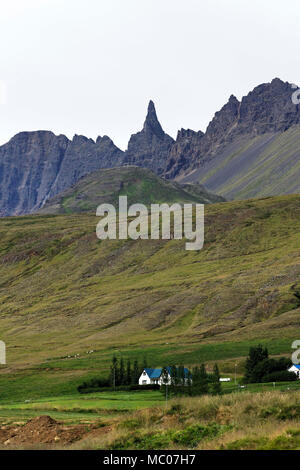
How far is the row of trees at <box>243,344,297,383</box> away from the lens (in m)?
96.3

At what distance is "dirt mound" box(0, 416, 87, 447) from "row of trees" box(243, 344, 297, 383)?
5777 cm

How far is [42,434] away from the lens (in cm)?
4075

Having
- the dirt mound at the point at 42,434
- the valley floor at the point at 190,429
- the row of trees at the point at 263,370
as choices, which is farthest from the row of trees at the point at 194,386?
the dirt mound at the point at 42,434

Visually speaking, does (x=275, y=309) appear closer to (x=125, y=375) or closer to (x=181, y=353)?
(x=181, y=353)

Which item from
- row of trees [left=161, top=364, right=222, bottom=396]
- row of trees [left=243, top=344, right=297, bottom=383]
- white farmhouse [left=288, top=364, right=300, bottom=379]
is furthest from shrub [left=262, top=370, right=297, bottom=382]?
row of trees [left=161, top=364, right=222, bottom=396]

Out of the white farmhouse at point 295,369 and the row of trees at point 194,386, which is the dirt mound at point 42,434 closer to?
the row of trees at point 194,386

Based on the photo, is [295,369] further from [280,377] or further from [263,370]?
[263,370]

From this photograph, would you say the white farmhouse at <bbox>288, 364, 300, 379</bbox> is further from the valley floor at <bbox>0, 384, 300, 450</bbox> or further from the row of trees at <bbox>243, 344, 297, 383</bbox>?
the valley floor at <bbox>0, 384, 300, 450</bbox>

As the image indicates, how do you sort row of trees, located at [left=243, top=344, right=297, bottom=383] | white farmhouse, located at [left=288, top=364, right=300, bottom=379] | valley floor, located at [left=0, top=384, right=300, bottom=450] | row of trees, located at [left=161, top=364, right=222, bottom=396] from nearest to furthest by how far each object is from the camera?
1. valley floor, located at [left=0, top=384, right=300, bottom=450]
2. row of trees, located at [left=161, top=364, right=222, bottom=396]
3. row of trees, located at [left=243, top=344, right=297, bottom=383]
4. white farmhouse, located at [left=288, top=364, right=300, bottom=379]

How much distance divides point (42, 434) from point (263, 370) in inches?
2484

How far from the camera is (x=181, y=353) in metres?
135

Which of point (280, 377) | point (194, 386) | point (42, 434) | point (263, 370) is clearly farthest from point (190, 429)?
point (263, 370)
